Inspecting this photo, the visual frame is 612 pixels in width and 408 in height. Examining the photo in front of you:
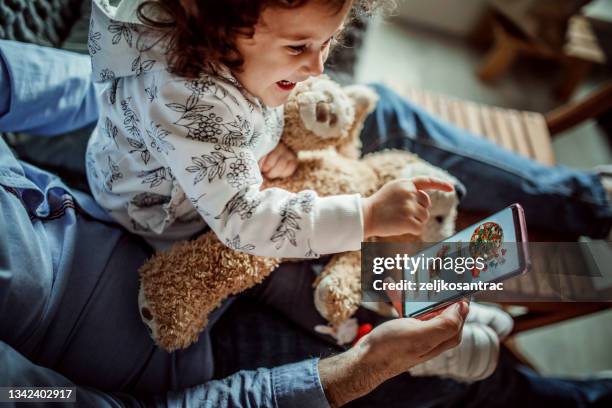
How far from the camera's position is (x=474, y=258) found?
0.57 metres

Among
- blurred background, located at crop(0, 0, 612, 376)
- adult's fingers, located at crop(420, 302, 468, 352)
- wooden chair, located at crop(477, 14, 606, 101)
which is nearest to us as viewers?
adult's fingers, located at crop(420, 302, 468, 352)

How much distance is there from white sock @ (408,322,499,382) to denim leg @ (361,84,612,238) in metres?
0.26

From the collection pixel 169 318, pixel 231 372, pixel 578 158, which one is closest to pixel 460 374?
pixel 231 372

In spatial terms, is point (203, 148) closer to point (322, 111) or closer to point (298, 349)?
point (322, 111)

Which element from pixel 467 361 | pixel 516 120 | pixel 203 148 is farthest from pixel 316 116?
pixel 516 120

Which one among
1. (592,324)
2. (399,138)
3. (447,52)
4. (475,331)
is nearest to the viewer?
(475,331)

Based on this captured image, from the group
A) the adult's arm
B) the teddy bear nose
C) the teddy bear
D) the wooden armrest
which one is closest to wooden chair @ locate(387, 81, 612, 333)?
the wooden armrest

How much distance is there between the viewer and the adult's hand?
A: 0.59 metres

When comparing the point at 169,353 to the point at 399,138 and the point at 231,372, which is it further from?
the point at 399,138

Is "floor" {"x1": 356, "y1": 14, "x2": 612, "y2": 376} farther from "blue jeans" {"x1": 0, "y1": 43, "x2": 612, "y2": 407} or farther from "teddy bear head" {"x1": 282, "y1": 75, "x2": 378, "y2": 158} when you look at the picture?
"blue jeans" {"x1": 0, "y1": 43, "x2": 612, "y2": 407}

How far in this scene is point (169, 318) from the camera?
61cm

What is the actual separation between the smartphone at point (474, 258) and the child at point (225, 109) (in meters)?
0.06

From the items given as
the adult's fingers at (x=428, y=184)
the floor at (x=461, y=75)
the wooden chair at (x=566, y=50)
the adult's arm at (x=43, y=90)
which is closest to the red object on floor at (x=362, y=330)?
the adult's fingers at (x=428, y=184)

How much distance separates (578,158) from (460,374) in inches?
46.9
